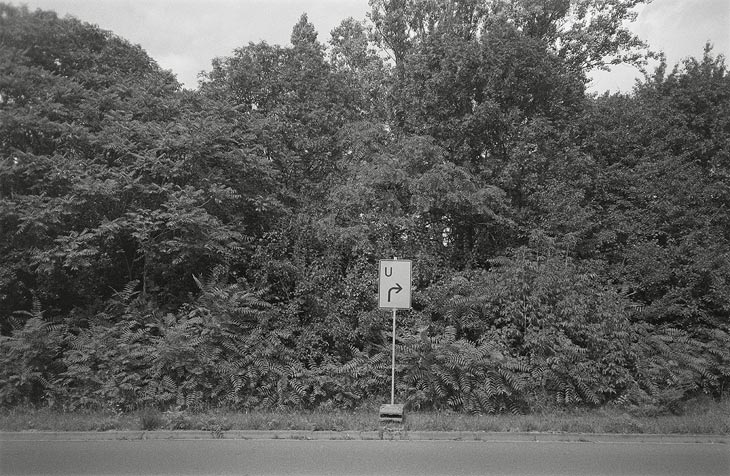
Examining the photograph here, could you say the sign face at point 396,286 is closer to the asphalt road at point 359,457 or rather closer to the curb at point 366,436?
the curb at point 366,436

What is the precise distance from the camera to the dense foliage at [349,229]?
408 inches

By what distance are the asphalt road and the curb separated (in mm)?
199

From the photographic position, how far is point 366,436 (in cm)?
812

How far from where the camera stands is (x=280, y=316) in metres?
12.1

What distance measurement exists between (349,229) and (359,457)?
21.9 ft

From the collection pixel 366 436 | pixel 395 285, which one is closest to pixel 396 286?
pixel 395 285

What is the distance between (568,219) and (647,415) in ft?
19.6

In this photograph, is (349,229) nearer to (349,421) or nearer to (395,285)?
(395,285)

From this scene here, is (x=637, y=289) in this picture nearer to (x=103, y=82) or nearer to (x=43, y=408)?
(x=43, y=408)

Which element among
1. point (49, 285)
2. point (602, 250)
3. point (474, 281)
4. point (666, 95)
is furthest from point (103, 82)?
point (666, 95)

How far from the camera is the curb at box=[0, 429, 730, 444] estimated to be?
8078 mm

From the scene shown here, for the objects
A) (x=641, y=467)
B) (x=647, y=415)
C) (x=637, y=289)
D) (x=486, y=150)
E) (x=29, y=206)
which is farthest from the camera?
(x=486, y=150)

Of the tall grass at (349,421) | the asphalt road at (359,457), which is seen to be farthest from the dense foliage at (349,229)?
the asphalt road at (359,457)

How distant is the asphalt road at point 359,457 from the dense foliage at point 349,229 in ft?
7.13
